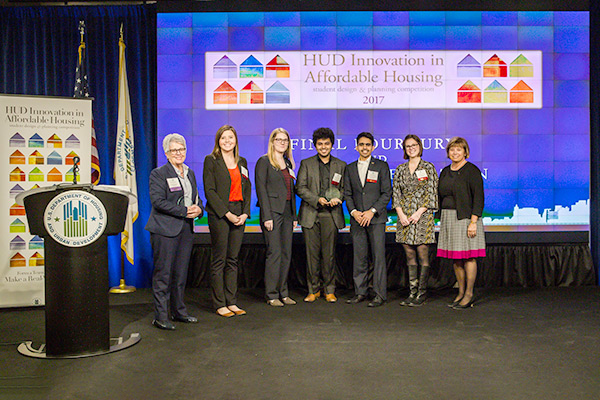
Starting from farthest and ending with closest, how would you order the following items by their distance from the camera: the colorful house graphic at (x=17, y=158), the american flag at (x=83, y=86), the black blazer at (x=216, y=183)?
the american flag at (x=83, y=86) → the colorful house graphic at (x=17, y=158) → the black blazer at (x=216, y=183)

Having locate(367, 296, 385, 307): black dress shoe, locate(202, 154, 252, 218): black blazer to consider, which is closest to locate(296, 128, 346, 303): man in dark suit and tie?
locate(367, 296, 385, 307): black dress shoe

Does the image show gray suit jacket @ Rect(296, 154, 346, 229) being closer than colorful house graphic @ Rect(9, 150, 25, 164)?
No

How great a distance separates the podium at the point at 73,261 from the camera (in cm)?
265

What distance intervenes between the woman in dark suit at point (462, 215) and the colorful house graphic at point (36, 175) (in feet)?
10.8

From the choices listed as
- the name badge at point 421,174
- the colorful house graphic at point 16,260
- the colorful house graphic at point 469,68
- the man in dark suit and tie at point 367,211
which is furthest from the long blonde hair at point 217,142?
the colorful house graphic at point 469,68

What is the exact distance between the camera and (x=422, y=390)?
7.38 feet

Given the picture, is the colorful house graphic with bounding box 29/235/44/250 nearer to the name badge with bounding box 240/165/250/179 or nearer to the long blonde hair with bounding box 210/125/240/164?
the long blonde hair with bounding box 210/125/240/164

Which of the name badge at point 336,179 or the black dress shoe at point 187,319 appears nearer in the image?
the black dress shoe at point 187,319

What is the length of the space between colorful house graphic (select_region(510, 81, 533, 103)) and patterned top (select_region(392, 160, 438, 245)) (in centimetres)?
152

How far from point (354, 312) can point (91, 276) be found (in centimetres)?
203

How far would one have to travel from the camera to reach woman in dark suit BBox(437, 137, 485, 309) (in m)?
3.96

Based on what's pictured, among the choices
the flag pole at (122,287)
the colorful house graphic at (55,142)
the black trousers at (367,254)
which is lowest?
the flag pole at (122,287)

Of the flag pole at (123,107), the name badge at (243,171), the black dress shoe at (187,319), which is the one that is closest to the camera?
the black dress shoe at (187,319)

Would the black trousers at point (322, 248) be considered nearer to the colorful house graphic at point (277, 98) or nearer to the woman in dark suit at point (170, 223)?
the woman in dark suit at point (170, 223)
